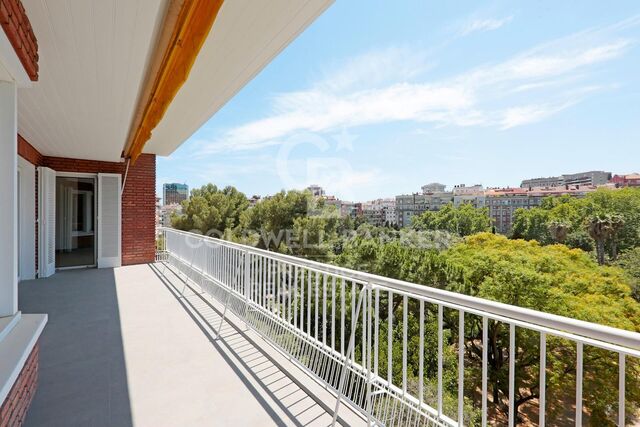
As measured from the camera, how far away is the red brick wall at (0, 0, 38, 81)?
174 centimetres

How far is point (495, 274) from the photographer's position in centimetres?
1596

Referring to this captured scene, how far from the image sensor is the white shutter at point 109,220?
7598 mm

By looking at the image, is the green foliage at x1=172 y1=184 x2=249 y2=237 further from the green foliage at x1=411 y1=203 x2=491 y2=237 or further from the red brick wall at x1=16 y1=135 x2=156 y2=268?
the green foliage at x1=411 y1=203 x2=491 y2=237

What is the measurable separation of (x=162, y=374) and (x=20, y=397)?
939mm

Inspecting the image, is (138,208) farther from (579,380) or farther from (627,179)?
(627,179)

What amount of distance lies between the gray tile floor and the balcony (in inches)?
0.4

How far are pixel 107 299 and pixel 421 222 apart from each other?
5761 cm

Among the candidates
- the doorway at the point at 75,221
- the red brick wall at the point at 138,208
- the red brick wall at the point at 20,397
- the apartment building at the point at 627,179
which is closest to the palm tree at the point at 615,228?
the apartment building at the point at 627,179

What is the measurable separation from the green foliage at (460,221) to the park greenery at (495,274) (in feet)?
39.8

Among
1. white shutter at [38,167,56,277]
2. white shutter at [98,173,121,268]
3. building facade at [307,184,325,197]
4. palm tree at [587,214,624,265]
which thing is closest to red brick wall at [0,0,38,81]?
white shutter at [38,167,56,277]

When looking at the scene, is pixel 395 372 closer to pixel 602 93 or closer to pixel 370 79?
pixel 370 79

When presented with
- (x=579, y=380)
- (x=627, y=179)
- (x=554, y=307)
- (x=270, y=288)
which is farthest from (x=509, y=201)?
(x=579, y=380)

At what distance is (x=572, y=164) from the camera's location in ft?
149

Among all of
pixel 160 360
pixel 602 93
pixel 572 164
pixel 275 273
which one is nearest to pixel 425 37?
pixel 275 273
